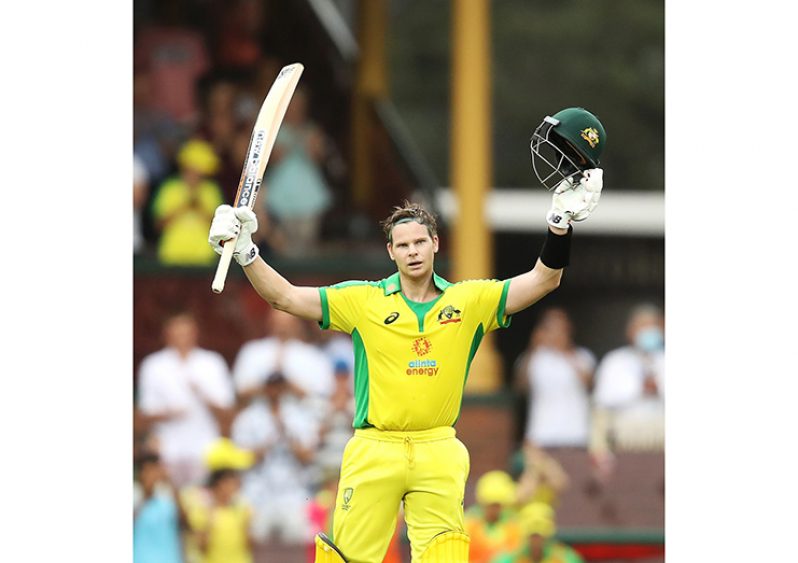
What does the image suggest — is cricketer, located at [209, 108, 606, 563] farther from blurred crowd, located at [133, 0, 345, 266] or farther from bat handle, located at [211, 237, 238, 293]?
blurred crowd, located at [133, 0, 345, 266]

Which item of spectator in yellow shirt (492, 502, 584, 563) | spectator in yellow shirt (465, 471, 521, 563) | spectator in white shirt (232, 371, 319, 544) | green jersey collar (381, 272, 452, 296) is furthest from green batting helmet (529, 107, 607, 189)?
spectator in white shirt (232, 371, 319, 544)

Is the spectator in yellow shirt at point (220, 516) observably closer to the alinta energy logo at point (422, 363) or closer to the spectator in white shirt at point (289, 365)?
the spectator in white shirt at point (289, 365)

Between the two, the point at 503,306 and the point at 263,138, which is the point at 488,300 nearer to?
the point at 503,306

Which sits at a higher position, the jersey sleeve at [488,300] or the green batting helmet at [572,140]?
the green batting helmet at [572,140]

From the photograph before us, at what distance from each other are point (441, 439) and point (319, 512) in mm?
4275

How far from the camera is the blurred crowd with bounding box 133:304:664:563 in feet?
37.3

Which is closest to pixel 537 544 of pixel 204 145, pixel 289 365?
pixel 289 365

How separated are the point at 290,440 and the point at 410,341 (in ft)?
16.9

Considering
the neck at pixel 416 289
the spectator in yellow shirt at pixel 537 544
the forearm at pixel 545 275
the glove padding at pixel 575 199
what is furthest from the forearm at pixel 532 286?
the spectator in yellow shirt at pixel 537 544

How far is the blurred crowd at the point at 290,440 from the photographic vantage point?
448 inches

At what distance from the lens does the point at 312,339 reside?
12742 millimetres

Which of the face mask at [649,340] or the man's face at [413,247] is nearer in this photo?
the man's face at [413,247]

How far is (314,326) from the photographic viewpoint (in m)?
12.9

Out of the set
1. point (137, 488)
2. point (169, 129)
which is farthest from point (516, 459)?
point (169, 129)
